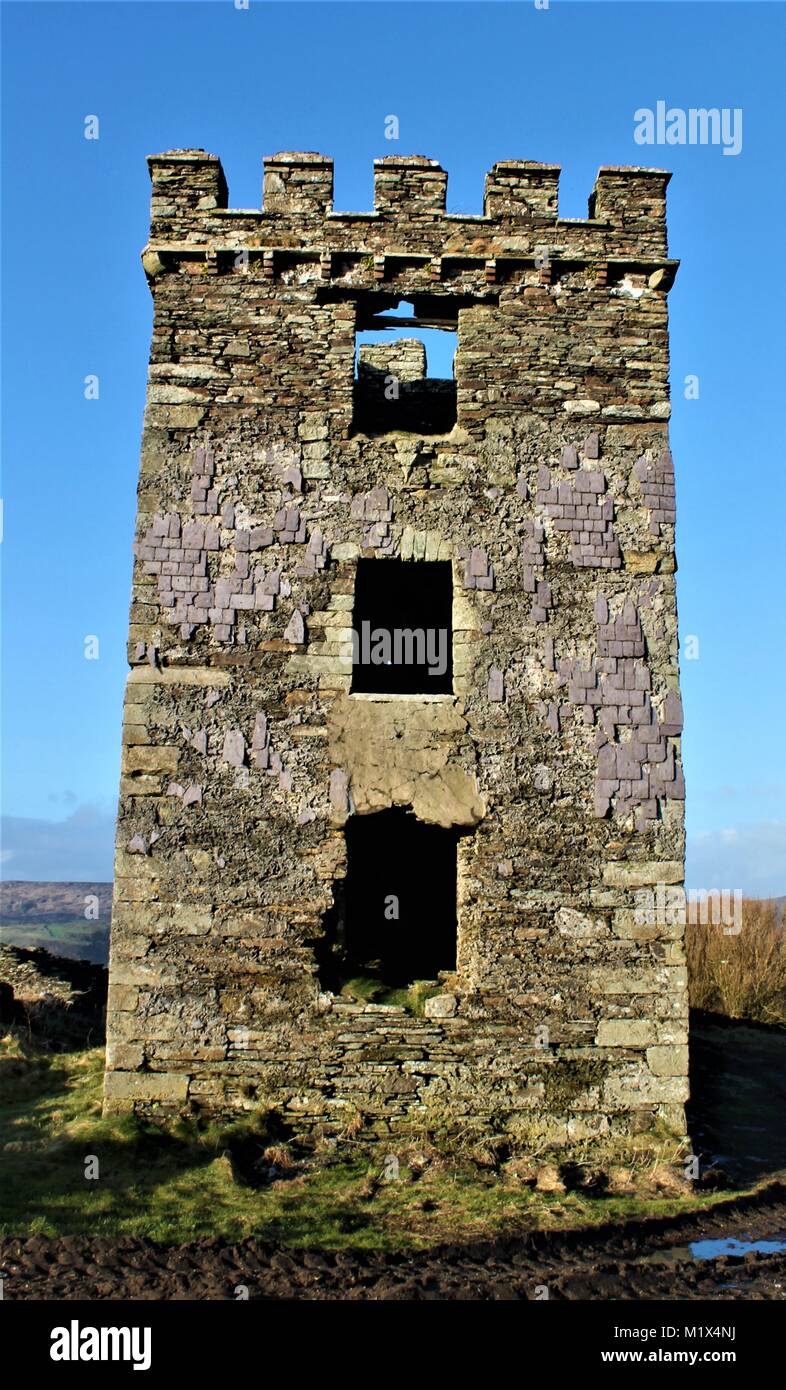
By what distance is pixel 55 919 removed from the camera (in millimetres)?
46688

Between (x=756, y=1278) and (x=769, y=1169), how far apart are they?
252 cm

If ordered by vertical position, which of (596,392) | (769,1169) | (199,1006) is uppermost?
(596,392)

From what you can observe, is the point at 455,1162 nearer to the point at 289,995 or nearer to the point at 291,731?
the point at 289,995

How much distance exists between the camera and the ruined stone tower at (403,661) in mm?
8375

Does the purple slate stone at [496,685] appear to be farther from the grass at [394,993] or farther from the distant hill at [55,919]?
the distant hill at [55,919]

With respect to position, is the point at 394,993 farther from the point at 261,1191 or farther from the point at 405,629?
the point at 405,629

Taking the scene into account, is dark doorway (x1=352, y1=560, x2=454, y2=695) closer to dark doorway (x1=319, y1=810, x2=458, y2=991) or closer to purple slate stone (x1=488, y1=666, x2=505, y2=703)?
purple slate stone (x1=488, y1=666, x2=505, y2=703)

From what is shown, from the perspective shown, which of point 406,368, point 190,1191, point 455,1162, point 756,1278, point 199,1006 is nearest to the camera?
point 756,1278

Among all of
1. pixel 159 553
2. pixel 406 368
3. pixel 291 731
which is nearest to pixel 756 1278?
pixel 291 731

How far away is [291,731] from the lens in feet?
28.7

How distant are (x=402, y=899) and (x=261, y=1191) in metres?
Answer: 3.82

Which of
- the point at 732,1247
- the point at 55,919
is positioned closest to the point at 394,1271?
the point at 732,1247

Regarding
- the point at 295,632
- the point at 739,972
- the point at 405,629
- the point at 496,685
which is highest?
the point at 405,629
